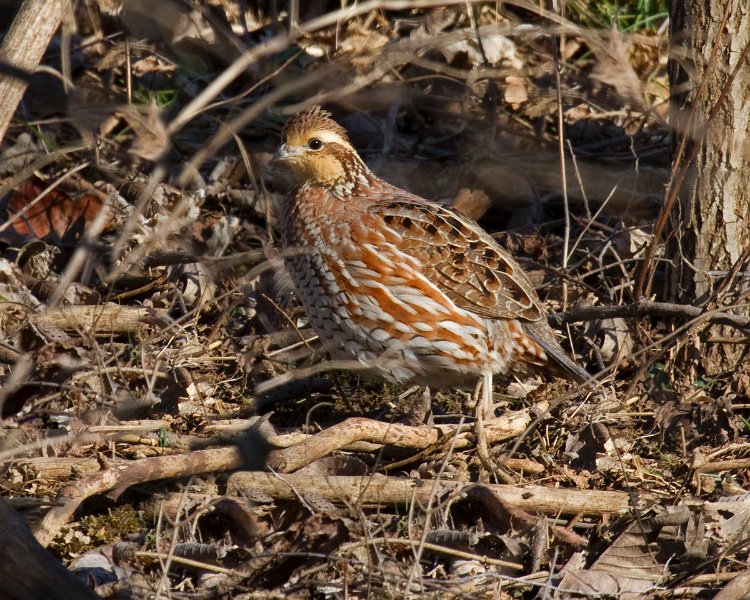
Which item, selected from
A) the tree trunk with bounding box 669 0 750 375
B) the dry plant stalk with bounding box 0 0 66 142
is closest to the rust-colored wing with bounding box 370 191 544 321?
the tree trunk with bounding box 669 0 750 375

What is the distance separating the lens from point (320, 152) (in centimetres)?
612

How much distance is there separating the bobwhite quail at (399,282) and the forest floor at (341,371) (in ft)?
0.99

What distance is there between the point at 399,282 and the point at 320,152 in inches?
39.9

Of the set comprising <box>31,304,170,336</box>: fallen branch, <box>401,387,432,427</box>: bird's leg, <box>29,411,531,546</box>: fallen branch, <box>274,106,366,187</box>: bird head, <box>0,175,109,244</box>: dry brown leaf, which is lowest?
<box>401,387,432,427</box>: bird's leg

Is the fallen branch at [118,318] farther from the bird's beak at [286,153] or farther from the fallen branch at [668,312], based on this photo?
the fallen branch at [668,312]

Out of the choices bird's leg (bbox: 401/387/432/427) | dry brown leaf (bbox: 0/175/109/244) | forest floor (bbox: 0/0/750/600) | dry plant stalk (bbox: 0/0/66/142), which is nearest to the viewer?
forest floor (bbox: 0/0/750/600)

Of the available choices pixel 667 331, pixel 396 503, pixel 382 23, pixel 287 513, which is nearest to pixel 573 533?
pixel 396 503

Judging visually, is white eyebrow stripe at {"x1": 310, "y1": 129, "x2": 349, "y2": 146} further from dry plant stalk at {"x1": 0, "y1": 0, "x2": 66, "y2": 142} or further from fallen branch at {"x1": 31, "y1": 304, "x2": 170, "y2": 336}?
dry plant stalk at {"x1": 0, "y1": 0, "x2": 66, "y2": 142}

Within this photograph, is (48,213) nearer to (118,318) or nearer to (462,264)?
(118,318)

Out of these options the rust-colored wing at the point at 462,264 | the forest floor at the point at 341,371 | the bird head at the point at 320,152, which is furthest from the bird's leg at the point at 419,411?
the bird head at the point at 320,152

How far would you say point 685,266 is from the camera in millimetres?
6172

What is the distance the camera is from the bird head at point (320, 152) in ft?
19.8

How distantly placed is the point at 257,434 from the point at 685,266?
296 cm

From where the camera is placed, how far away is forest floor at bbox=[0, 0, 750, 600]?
4523mm
